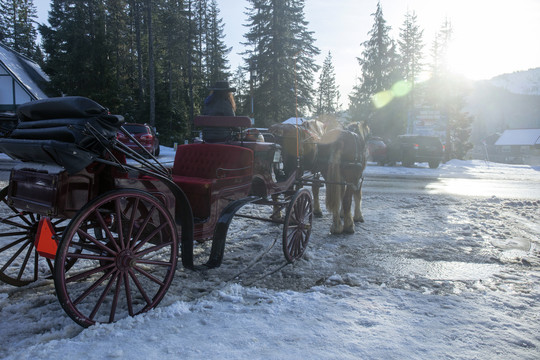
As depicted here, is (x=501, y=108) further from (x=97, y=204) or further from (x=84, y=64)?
(x=97, y=204)

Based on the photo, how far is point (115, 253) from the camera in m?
2.56

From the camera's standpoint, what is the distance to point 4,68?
993 inches

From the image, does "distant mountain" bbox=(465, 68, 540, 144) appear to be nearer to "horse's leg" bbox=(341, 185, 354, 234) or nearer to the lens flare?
the lens flare

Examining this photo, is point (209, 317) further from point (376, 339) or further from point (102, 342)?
point (376, 339)

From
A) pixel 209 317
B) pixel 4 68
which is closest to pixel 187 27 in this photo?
pixel 4 68

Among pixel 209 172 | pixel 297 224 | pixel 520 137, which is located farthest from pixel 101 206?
pixel 520 137

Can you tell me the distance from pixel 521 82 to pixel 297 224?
606 feet

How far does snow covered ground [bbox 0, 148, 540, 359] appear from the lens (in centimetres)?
228

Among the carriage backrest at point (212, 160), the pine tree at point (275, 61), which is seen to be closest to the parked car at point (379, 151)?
the pine tree at point (275, 61)

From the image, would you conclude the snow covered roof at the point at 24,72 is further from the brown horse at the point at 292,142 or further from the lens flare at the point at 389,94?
the lens flare at the point at 389,94

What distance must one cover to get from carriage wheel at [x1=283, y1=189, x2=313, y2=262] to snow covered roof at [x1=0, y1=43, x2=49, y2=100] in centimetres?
2665

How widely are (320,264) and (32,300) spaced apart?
2.84 metres

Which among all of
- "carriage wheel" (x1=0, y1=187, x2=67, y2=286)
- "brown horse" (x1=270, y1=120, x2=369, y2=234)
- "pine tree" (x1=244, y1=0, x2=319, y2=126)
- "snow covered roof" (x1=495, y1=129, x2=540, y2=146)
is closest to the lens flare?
"pine tree" (x1=244, y1=0, x2=319, y2=126)

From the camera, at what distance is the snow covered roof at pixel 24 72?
82.3ft
